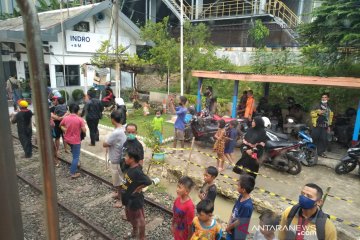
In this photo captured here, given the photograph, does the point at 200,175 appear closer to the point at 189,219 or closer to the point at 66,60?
the point at 189,219

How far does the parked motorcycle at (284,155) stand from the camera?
7345mm

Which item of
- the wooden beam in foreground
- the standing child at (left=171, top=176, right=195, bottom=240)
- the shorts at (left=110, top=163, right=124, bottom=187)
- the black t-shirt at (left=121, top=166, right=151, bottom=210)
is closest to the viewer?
the standing child at (left=171, top=176, right=195, bottom=240)

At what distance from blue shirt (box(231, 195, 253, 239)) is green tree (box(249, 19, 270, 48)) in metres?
16.4

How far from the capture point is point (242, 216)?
3.59 metres

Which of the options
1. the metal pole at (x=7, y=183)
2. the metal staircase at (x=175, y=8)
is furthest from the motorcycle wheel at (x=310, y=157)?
the metal staircase at (x=175, y=8)

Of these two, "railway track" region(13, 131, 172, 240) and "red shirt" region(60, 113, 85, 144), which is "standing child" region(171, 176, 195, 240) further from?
"red shirt" region(60, 113, 85, 144)

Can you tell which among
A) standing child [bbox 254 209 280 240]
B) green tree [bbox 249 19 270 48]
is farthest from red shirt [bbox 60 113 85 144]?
green tree [bbox 249 19 270 48]

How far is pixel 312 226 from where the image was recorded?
2.88m

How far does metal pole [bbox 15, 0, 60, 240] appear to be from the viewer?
4.40 ft

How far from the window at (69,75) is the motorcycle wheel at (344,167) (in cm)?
1421

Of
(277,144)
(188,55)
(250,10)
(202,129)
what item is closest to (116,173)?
(277,144)

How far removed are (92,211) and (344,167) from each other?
6.46 meters

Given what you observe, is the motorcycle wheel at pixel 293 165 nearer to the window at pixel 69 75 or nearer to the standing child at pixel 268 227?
the standing child at pixel 268 227

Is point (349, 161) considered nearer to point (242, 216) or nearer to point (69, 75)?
point (242, 216)
